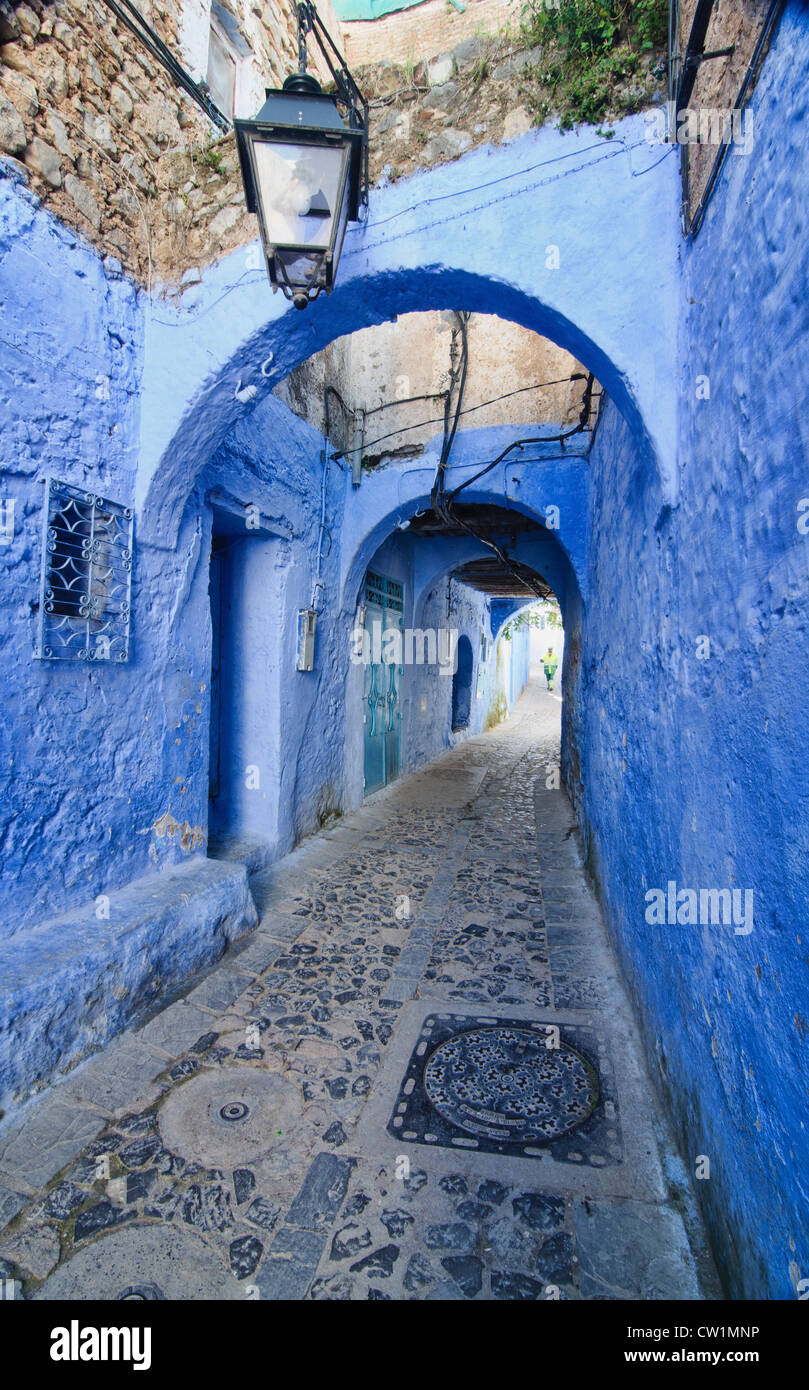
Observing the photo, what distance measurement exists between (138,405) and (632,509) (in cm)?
257

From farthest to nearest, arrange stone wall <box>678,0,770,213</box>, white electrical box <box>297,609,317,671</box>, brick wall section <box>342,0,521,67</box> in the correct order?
brick wall section <box>342,0,521,67</box>
white electrical box <box>297,609,317,671</box>
stone wall <box>678,0,770,213</box>

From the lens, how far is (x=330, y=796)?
6398 millimetres

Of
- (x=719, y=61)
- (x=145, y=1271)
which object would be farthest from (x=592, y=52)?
(x=145, y=1271)

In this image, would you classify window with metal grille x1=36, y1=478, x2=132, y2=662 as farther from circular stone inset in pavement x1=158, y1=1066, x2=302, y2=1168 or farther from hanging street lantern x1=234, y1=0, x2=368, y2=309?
circular stone inset in pavement x1=158, y1=1066, x2=302, y2=1168

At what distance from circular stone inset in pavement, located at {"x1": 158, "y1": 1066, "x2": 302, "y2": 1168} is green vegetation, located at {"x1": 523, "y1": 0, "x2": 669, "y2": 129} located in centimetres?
418

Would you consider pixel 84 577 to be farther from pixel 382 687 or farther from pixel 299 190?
pixel 382 687

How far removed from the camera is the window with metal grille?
2.74m

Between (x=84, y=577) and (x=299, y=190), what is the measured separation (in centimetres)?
177

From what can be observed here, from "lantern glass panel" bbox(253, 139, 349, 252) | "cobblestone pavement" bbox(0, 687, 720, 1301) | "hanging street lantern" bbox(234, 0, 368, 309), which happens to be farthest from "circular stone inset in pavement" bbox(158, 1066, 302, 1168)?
"lantern glass panel" bbox(253, 139, 349, 252)

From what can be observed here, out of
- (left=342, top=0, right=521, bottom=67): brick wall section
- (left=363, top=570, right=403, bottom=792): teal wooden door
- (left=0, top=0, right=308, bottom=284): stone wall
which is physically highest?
(left=342, top=0, right=521, bottom=67): brick wall section

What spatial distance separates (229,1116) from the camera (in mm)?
2344

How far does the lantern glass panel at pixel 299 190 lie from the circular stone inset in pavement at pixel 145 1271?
3.29 metres

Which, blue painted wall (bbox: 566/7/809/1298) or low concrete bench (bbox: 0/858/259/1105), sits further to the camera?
low concrete bench (bbox: 0/858/259/1105)
